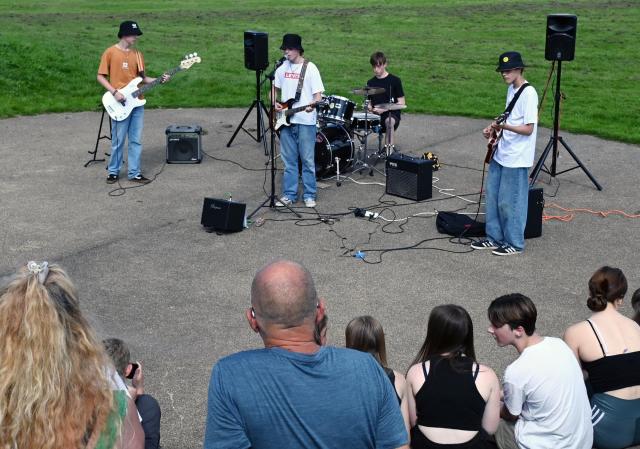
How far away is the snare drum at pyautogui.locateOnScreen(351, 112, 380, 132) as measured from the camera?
14.0 metres

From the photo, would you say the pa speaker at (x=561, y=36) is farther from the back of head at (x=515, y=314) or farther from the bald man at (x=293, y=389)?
the bald man at (x=293, y=389)

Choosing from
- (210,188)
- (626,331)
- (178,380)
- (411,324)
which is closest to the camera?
(626,331)

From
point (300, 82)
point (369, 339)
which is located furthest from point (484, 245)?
point (369, 339)

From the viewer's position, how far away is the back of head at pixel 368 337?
211 inches

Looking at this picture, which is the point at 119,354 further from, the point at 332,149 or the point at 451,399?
the point at 332,149

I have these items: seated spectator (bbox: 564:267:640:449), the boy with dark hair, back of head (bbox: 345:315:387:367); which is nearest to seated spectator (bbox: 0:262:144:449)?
back of head (bbox: 345:315:387:367)

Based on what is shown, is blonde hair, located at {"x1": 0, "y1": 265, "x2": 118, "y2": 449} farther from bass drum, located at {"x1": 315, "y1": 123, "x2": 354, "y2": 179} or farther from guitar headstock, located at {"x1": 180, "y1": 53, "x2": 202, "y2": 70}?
guitar headstock, located at {"x1": 180, "y1": 53, "x2": 202, "y2": 70}

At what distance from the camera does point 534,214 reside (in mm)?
10523

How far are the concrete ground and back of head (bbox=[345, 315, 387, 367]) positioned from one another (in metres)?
1.55

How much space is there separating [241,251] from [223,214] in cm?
69

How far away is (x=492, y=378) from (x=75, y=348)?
286 centimetres

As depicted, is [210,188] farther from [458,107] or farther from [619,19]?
[619,19]

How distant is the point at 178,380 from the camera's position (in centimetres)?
711

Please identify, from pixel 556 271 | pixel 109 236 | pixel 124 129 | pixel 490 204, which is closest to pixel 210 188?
pixel 124 129
